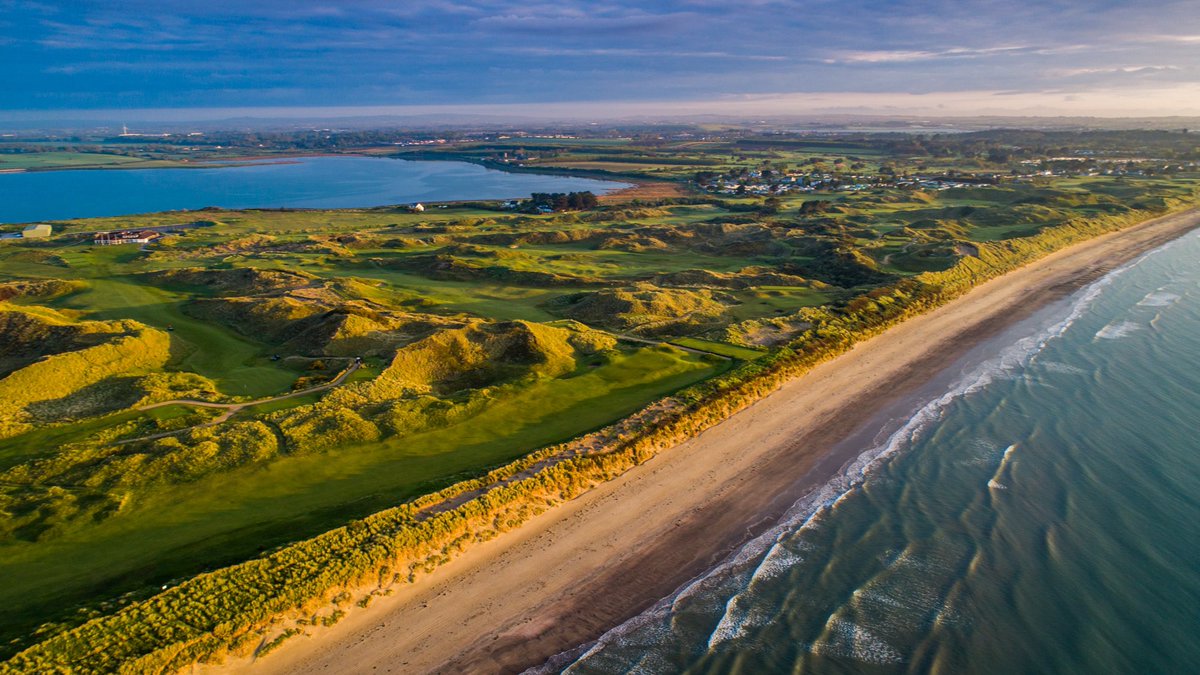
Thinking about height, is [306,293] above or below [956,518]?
above

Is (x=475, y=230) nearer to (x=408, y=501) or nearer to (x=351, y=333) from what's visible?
(x=351, y=333)

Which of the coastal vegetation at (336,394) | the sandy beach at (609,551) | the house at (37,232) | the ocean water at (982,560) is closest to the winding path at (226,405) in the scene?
the coastal vegetation at (336,394)

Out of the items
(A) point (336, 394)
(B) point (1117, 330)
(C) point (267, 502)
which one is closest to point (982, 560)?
(C) point (267, 502)

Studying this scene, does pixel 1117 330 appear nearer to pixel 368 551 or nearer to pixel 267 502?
pixel 368 551

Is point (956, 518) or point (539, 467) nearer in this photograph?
point (956, 518)

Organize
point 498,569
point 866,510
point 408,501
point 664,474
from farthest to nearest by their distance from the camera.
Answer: point 664,474 < point 866,510 < point 408,501 < point 498,569

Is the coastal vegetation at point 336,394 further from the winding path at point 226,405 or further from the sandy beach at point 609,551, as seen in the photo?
the sandy beach at point 609,551

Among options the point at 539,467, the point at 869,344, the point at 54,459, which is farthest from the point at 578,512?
the point at 869,344
